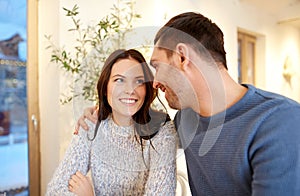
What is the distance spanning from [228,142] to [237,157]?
53 mm

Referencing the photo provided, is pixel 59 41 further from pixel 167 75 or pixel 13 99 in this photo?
pixel 167 75

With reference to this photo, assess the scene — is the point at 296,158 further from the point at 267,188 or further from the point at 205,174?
the point at 205,174

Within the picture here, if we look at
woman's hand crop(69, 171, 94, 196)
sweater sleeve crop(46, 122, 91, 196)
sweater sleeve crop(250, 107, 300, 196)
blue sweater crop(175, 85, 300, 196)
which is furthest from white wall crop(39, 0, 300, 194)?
sweater sleeve crop(250, 107, 300, 196)

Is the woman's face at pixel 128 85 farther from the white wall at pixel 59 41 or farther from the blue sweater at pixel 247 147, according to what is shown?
the white wall at pixel 59 41

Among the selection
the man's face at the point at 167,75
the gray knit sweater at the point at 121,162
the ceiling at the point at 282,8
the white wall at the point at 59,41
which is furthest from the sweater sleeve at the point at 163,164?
the ceiling at the point at 282,8

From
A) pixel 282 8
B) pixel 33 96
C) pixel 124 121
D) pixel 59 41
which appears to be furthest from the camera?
pixel 282 8

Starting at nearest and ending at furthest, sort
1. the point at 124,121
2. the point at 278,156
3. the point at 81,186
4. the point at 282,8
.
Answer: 1. the point at 278,156
2. the point at 81,186
3. the point at 124,121
4. the point at 282,8

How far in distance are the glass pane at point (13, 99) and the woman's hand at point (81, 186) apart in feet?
3.09

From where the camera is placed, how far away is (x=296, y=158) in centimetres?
68

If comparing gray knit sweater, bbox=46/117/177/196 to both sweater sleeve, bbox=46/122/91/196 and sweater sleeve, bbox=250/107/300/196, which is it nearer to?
sweater sleeve, bbox=46/122/91/196

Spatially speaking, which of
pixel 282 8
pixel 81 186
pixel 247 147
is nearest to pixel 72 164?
pixel 81 186

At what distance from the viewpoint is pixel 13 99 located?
1.78m

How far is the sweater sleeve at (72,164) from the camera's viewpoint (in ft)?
3.40

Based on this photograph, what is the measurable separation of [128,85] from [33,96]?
104 centimetres
